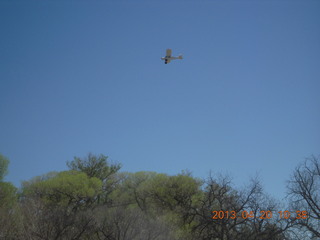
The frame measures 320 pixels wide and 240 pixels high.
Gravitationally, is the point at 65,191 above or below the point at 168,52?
below

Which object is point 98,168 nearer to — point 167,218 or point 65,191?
point 65,191

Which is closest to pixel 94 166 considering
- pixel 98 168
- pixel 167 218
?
pixel 98 168

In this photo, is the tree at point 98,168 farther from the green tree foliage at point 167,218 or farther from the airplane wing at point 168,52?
the airplane wing at point 168,52

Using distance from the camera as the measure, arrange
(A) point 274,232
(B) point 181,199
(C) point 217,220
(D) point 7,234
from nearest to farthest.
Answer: (D) point 7,234 < (A) point 274,232 < (C) point 217,220 < (B) point 181,199

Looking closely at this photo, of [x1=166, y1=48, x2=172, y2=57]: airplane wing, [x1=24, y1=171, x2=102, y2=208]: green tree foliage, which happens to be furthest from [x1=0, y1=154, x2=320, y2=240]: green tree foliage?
[x1=166, y1=48, x2=172, y2=57]: airplane wing

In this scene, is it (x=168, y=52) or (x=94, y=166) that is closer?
(x=168, y=52)

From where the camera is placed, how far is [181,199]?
142ft

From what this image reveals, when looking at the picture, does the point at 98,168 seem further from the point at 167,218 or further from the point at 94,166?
the point at 167,218

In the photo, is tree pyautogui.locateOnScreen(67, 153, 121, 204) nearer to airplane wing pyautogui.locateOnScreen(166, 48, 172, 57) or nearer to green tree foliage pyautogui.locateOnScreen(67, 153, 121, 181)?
green tree foliage pyautogui.locateOnScreen(67, 153, 121, 181)

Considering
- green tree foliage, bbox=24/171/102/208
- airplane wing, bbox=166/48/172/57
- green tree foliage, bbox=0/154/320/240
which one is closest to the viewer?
green tree foliage, bbox=0/154/320/240

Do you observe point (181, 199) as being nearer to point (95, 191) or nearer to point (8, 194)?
point (95, 191)

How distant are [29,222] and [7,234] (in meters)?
1.83

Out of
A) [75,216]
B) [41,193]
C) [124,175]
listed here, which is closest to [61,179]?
[41,193]
